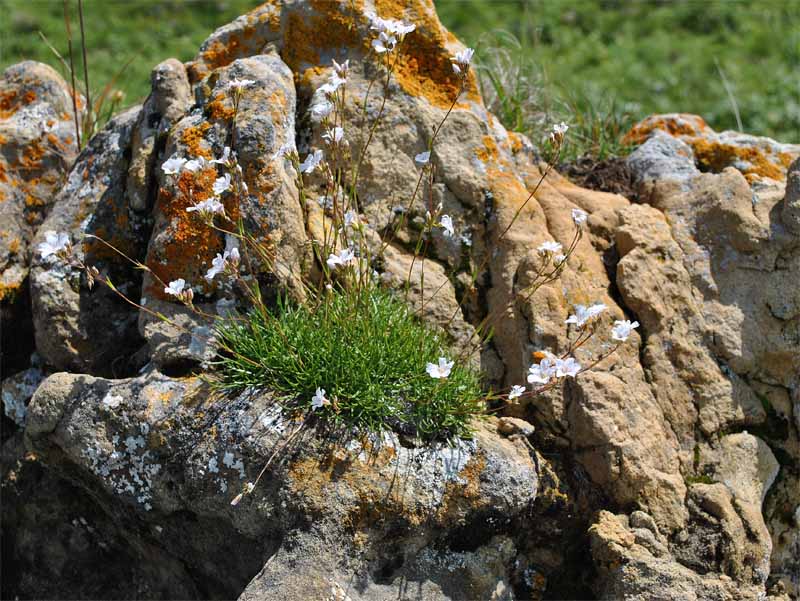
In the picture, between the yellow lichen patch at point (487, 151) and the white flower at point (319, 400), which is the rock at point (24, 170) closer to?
the white flower at point (319, 400)

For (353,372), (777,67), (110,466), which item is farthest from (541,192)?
(777,67)

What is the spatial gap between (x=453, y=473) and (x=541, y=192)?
1778 millimetres

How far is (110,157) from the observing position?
4.54 m

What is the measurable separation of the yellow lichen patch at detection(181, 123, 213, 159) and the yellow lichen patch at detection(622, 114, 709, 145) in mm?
2909

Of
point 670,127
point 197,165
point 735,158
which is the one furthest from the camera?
point 670,127

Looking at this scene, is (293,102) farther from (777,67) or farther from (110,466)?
(777,67)

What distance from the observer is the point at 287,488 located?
3.58m

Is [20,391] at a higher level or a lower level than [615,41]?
higher

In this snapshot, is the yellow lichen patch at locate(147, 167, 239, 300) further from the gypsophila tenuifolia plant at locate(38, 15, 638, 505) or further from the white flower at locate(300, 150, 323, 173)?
the white flower at locate(300, 150, 323, 173)

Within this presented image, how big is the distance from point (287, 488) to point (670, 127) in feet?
11.1

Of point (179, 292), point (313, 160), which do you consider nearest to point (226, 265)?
point (179, 292)

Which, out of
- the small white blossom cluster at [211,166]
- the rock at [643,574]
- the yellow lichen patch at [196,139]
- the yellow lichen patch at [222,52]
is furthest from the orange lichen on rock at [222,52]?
the rock at [643,574]

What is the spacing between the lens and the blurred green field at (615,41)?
29.6ft

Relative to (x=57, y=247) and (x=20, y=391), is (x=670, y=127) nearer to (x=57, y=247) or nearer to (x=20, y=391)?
(x=57, y=247)
